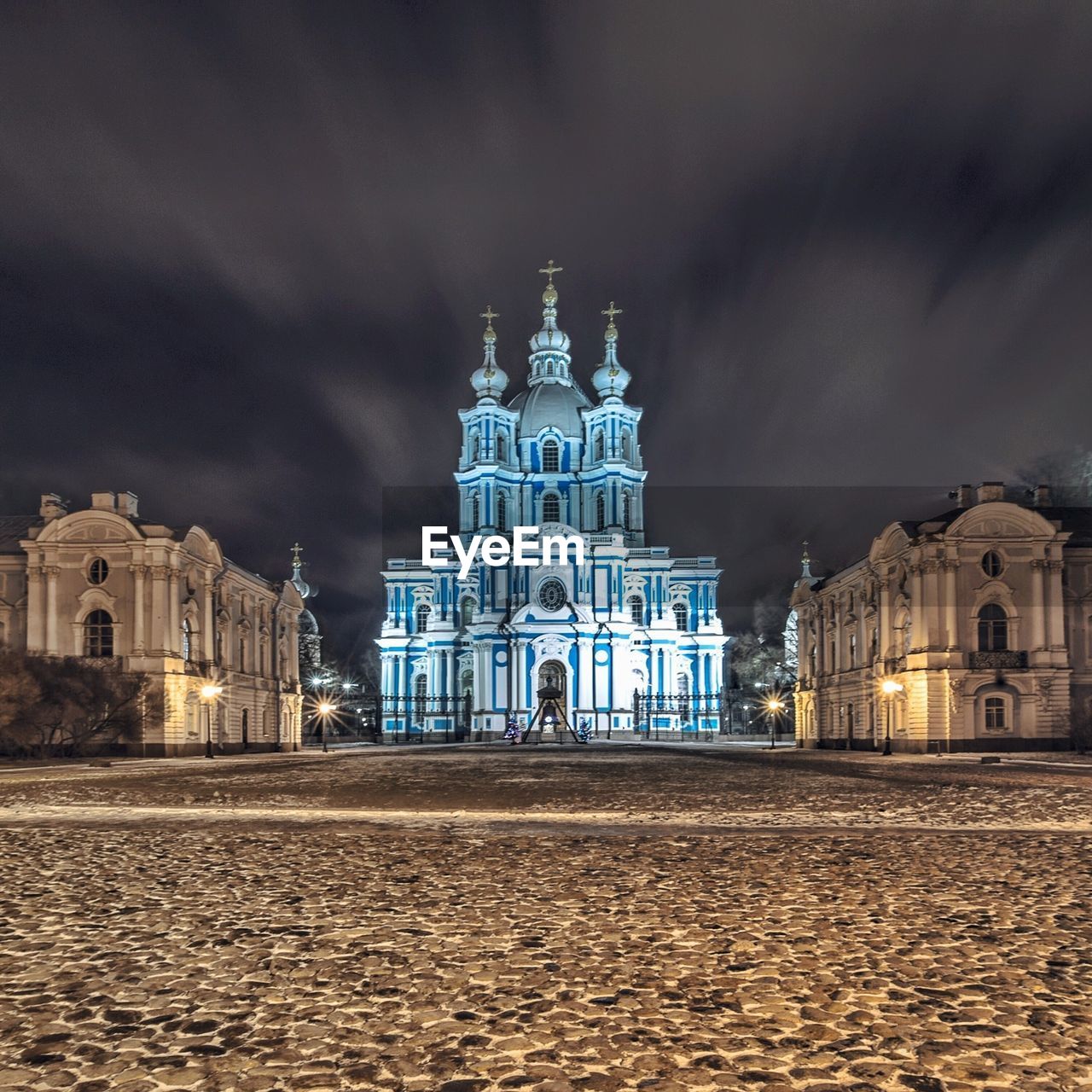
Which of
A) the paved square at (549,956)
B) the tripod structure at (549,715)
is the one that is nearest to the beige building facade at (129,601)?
the tripod structure at (549,715)

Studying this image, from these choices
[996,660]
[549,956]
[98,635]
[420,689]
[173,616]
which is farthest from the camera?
[420,689]

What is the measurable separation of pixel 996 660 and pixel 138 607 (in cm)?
3263

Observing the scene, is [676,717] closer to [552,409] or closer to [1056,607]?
[552,409]

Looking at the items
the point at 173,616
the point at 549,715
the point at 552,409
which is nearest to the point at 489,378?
the point at 552,409

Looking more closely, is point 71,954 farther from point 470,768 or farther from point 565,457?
point 565,457

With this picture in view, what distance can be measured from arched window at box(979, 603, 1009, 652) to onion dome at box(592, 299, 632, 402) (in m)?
52.8

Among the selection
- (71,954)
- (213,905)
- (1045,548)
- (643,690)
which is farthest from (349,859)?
(643,690)

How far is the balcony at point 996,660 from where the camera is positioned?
40.7 metres

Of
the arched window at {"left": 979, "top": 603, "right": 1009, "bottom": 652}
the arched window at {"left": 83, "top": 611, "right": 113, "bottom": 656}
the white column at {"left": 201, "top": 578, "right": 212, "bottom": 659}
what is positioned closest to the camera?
the arched window at {"left": 979, "top": 603, "right": 1009, "bottom": 652}

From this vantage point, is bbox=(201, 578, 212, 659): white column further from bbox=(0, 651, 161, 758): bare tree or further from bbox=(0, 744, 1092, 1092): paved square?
bbox=(0, 744, 1092, 1092): paved square

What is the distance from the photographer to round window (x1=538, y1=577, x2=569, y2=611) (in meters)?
83.0

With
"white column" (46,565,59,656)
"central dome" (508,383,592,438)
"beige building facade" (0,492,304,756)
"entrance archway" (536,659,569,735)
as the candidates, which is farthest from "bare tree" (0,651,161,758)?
"central dome" (508,383,592,438)

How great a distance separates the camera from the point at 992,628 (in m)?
41.4

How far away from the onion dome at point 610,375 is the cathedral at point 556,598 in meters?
0.16
